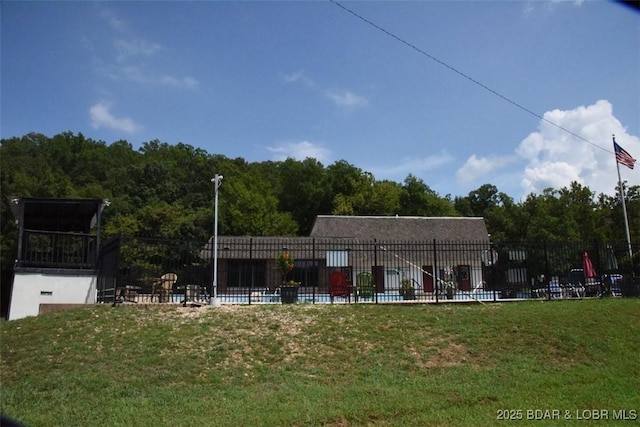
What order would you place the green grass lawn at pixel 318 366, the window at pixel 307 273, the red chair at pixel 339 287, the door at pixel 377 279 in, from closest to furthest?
1. the green grass lawn at pixel 318 366
2. the door at pixel 377 279
3. the window at pixel 307 273
4. the red chair at pixel 339 287

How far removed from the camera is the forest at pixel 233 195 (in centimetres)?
4494

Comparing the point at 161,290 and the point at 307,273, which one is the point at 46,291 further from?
the point at 307,273

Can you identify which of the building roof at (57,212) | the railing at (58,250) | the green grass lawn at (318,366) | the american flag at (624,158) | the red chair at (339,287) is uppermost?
the american flag at (624,158)

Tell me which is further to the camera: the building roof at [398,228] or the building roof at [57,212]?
the building roof at [398,228]

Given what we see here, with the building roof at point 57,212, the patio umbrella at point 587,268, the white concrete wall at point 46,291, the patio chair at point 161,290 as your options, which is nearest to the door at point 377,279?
the patio chair at point 161,290

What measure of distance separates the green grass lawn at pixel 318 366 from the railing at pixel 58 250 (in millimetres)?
2067

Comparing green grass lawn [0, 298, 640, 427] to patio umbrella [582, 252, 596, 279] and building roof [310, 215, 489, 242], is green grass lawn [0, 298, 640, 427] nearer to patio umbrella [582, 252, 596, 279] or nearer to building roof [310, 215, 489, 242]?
patio umbrella [582, 252, 596, 279]

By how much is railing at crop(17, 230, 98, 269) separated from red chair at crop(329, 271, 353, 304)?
782 centimetres

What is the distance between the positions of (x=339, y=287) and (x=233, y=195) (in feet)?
131

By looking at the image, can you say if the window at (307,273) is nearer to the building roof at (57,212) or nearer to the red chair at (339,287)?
the red chair at (339,287)

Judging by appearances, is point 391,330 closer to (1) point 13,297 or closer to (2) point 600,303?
(2) point 600,303

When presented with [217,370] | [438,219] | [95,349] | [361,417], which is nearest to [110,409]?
[217,370]

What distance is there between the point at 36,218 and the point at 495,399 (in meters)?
15.8

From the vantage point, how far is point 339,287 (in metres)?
17.7
